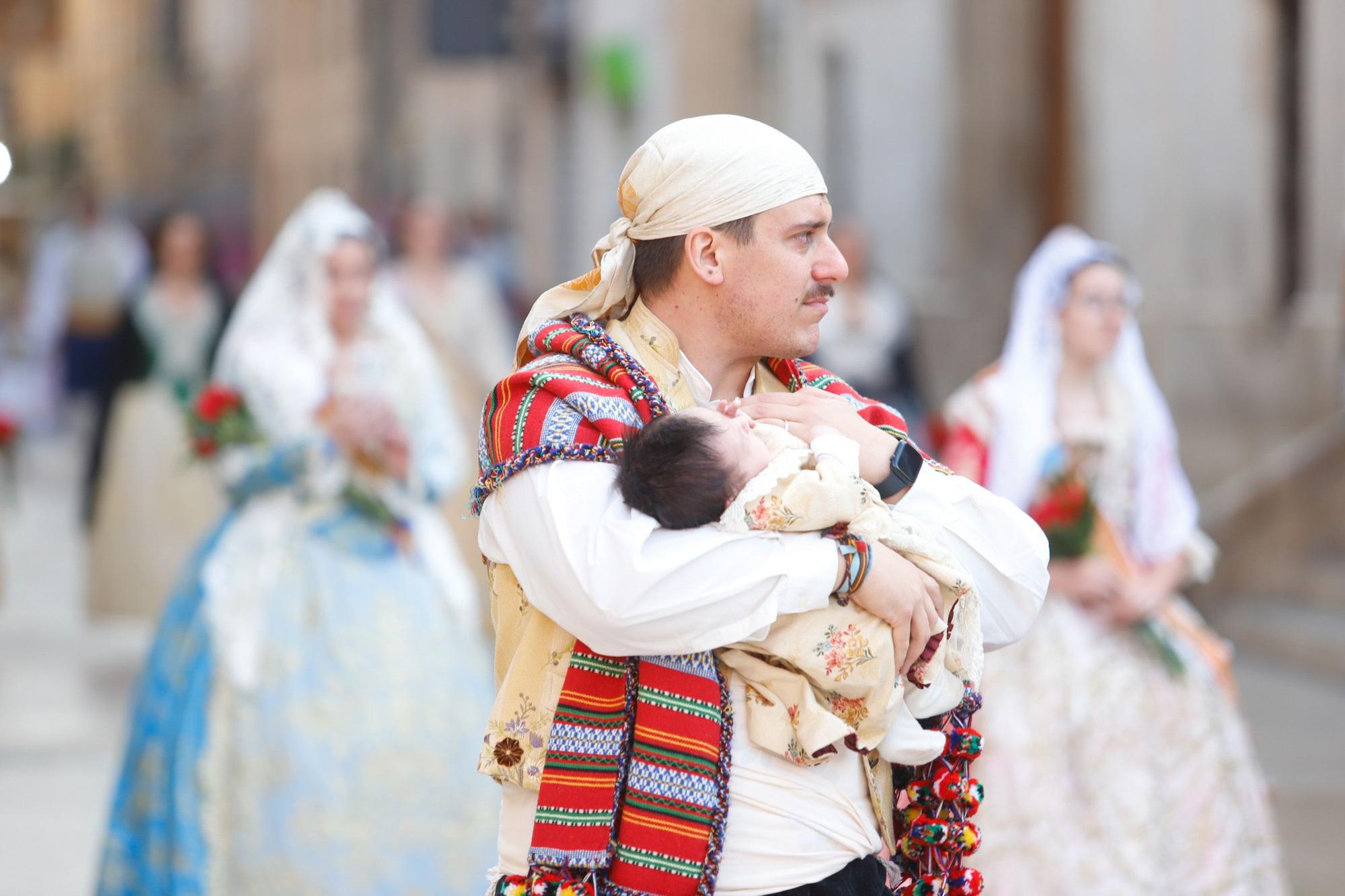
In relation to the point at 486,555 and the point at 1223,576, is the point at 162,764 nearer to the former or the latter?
the point at 486,555

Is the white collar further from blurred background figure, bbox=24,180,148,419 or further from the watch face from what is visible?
blurred background figure, bbox=24,180,148,419

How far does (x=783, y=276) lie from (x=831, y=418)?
20cm

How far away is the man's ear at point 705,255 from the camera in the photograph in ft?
8.41

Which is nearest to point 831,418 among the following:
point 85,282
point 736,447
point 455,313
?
point 736,447

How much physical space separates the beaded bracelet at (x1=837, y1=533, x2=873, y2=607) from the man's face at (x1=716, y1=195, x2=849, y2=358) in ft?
1.06

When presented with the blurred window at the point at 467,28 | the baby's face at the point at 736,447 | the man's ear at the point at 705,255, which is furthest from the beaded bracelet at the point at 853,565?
the blurred window at the point at 467,28

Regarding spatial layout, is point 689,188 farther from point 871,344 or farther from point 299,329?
point 871,344

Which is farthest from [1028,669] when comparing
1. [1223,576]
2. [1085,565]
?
[1223,576]

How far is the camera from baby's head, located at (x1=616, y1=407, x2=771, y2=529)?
2.36m

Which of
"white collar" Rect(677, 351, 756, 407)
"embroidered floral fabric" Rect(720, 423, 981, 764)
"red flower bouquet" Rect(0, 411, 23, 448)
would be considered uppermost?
"white collar" Rect(677, 351, 756, 407)

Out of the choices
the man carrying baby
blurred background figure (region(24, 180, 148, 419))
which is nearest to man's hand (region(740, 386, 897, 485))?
the man carrying baby

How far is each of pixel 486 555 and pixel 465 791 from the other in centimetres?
267

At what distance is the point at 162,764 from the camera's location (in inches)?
196

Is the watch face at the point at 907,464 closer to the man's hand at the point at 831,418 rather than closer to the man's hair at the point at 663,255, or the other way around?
the man's hand at the point at 831,418
